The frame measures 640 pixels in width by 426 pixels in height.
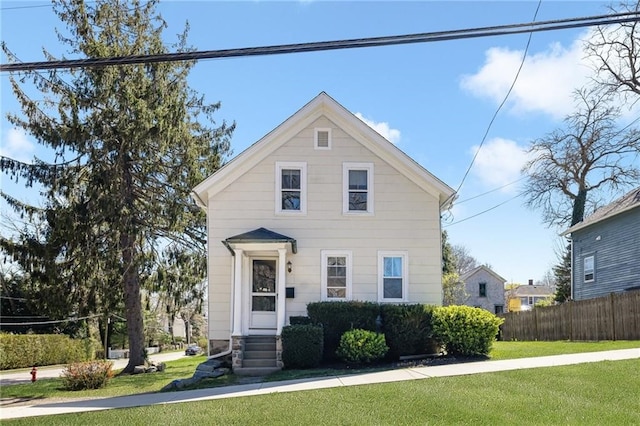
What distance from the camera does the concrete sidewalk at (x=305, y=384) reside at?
10.1m

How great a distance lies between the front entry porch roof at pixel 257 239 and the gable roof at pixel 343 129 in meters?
1.77

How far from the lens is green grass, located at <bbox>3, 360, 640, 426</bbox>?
7645 millimetres

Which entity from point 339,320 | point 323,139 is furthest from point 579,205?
point 339,320

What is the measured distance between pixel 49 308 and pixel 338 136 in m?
11.2

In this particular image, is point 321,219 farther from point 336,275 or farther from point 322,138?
point 322,138

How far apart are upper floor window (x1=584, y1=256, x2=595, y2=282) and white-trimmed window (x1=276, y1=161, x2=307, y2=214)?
15.6 metres

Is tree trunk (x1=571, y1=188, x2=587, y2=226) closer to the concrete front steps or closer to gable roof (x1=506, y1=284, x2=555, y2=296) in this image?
the concrete front steps

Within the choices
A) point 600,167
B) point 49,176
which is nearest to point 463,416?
point 49,176

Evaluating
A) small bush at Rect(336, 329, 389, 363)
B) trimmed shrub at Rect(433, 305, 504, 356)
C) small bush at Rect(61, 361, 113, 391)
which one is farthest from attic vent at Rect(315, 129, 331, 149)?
small bush at Rect(61, 361, 113, 391)

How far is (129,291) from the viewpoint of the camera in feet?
65.3

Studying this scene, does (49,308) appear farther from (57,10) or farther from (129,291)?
(57,10)

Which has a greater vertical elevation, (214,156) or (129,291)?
(214,156)

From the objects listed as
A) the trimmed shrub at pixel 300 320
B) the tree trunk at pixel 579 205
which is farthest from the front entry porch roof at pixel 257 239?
the tree trunk at pixel 579 205

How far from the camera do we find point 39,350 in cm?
2759
